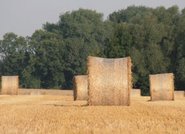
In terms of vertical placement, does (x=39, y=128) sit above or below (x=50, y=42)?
below

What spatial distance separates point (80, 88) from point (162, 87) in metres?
4.13

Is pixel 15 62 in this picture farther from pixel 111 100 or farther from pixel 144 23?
pixel 111 100

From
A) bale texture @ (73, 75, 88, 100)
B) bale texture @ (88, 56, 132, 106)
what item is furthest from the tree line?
bale texture @ (88, 56, 132, 106)

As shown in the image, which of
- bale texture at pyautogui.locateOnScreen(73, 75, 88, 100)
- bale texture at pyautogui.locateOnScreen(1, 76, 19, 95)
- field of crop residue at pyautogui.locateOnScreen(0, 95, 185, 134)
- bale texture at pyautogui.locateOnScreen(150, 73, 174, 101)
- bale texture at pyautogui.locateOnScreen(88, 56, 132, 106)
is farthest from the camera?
bale texture at pyautogui.locateOnScreen(1, 76, 19, 95)

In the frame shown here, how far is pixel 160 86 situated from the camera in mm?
28734

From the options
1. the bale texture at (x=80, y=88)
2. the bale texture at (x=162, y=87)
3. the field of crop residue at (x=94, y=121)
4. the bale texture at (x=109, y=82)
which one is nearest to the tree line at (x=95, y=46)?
the bale texture at (x=80, y=88)

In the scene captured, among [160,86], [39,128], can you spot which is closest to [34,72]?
[160,86]

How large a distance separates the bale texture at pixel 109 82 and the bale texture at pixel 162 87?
31.0ft

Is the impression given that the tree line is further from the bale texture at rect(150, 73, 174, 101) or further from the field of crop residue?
the field of crop residue

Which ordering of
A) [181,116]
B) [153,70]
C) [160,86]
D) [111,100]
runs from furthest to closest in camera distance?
[153,70] < [160,86] < [111,100] < [181,116]

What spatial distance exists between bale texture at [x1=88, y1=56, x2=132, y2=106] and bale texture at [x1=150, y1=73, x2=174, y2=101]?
9447 mm

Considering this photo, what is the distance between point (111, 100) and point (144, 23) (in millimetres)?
49470

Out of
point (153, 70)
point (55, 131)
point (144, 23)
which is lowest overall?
point (55, 131)

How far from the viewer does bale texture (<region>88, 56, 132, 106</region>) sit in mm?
18469
